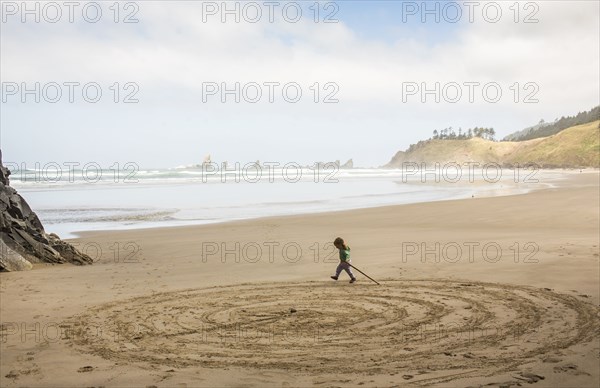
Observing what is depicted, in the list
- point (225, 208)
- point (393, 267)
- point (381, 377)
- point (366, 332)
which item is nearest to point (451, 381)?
point (381, 377)

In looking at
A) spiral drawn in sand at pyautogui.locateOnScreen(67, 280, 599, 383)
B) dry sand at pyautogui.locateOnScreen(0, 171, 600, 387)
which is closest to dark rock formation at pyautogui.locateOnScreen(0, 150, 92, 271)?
dry sand at pyautogui.locateOnScreen(0, 171, 600, 387)

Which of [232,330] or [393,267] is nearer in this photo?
[232,330]

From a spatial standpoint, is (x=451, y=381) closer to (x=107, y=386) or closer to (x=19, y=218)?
(x=107, y=386)

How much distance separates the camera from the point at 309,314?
28.6 feet

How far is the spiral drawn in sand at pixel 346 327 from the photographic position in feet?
21.0

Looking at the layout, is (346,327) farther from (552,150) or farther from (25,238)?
(552,150)

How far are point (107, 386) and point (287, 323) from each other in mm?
3155

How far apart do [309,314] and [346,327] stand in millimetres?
926

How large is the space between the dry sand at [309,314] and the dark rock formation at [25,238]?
2.14 feet

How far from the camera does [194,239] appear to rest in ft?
57.9

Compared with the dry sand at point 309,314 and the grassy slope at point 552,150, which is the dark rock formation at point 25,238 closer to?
the dry sand at point 309,314

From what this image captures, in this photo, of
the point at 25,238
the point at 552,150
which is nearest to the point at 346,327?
the point at 25,238

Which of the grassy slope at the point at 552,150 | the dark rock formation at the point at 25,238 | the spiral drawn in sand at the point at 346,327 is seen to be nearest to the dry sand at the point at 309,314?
the spiral drawn in sand at the point at 346,327

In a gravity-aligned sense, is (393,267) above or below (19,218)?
below
